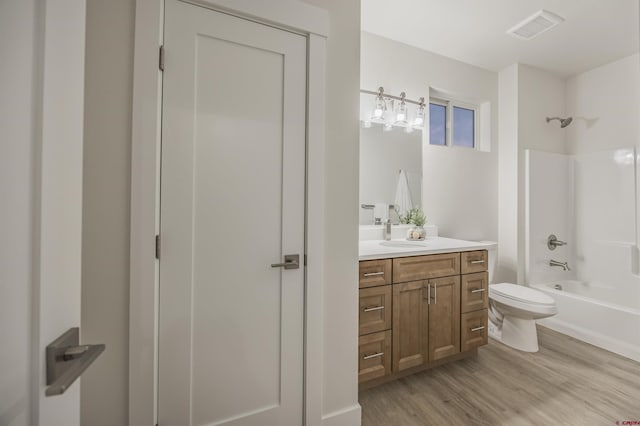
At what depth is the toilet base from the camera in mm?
2406

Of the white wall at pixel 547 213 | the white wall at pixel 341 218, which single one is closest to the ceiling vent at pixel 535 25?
the white wall at pixel 547 213

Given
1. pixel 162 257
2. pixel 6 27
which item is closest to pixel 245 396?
pixel 162 257

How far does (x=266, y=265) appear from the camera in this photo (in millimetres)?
1374

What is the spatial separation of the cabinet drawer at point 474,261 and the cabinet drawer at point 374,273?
0.70 meters

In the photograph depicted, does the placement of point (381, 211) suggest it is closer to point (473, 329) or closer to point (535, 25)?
point (473, 329)

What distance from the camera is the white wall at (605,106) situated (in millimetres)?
2824

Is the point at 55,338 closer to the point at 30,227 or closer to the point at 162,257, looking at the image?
the point at 30,227

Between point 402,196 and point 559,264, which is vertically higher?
point 402,196

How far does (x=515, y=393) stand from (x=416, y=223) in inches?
53.2

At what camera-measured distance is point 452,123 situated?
2.97 m

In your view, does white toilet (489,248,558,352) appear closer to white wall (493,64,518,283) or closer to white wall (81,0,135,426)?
white wall (493,64,518,283)

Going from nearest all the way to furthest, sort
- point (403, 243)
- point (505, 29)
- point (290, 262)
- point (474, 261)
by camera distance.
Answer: point (290, 262) < point (474, 261) < point (403, 243) < point (505, 29)

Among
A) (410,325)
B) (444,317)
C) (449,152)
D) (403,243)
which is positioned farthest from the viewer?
(449,152)

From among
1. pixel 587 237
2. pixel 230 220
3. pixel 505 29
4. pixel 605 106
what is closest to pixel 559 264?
pixel 587 237
